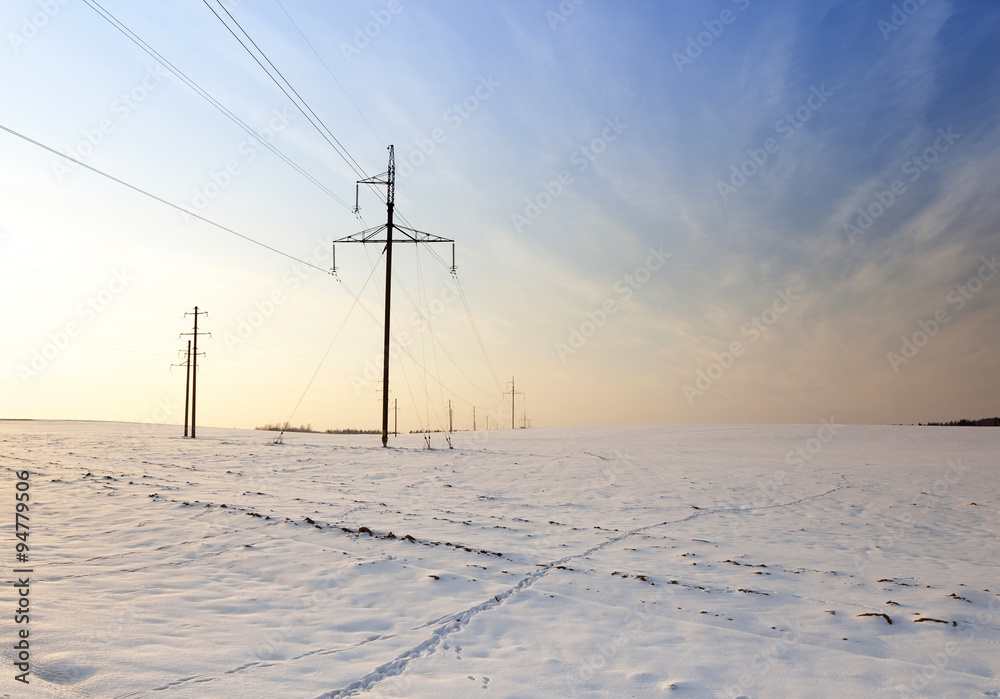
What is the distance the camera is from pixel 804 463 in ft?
65.1

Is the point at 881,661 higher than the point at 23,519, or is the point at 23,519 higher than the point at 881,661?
the point at 23,519

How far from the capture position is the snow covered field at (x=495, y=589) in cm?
438

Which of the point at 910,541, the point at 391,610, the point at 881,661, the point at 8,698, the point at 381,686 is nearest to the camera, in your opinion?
the point at 8,698

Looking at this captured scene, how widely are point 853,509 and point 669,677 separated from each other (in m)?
10.3

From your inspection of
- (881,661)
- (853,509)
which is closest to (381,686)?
(881,661)

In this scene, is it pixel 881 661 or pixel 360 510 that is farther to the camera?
pixel 360 510

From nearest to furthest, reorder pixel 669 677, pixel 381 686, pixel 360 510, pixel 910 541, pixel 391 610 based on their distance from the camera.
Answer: pixel 381 686
pixel 669 677
pixel 391 610
pixel 910 541
pixel 360 510

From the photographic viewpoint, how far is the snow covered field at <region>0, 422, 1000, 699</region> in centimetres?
438

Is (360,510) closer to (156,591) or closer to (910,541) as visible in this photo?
(156,591)

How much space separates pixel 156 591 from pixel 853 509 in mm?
13134

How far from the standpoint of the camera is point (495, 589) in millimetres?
6422

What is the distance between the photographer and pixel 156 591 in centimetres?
591

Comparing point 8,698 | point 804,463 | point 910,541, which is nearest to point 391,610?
point 8,698

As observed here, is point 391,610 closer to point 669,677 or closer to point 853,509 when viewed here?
point 669,677
